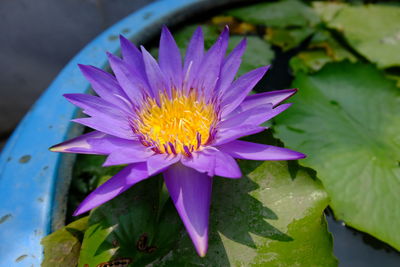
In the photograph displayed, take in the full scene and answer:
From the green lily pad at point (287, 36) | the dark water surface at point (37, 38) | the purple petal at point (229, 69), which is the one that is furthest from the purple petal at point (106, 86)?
the dark water surface at point (37, 38)

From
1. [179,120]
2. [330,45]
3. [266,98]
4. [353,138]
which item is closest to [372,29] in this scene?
[330,45]

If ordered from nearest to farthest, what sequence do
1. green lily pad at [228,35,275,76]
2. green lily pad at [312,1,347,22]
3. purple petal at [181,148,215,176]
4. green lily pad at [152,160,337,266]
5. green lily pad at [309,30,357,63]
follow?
purple petal at [181,148,215,176] → green lily pad at [152,160,337,266] → green lily pad at [228,35,275,76] → green lily pad at [309,30,357,63] → green lily pad at [312,1,347,22]

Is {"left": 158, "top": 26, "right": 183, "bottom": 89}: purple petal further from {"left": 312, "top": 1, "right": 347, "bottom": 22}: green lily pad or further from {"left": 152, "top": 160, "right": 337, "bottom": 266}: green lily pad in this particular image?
{"left": 312, "top": 1, "right": 347, "bottom": 22}: green lily pad

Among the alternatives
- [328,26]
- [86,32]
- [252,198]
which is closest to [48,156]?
[252,198]

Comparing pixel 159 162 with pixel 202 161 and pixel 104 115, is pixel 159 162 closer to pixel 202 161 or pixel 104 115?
pixel 202 161

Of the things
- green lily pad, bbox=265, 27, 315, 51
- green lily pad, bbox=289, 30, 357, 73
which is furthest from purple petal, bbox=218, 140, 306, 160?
green lily pad, bbox=265, 27, 315, 51

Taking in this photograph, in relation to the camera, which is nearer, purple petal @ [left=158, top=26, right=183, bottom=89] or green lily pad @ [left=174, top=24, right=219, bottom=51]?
purple petal @ [left=158, top=26, right=183, bottom=89]

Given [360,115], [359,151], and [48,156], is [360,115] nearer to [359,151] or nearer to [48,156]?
[359,151]
